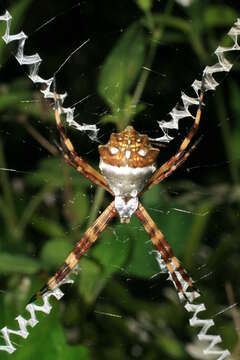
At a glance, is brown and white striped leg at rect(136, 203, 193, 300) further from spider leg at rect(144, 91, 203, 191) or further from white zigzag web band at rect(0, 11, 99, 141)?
white zigzag web band at rect(0, 11, 99, 141)

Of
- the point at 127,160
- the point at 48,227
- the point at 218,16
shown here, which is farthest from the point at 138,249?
the point at 218,16

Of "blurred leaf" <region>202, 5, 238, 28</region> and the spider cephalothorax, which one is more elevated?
"blurred leaf" <region>202, 5, 238, 28</region>

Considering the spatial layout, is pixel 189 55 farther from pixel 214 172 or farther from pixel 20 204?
pixel 20 204

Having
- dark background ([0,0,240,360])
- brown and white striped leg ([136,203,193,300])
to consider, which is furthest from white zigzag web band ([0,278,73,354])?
brown and white striped leg ([136,203,193,300])

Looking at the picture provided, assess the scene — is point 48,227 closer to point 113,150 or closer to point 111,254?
point 111,254

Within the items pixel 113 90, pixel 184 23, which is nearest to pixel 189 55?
pixel 184 23

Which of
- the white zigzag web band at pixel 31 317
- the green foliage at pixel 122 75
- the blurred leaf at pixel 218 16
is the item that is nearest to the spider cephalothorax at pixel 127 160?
the green foliage at pixel 122 75

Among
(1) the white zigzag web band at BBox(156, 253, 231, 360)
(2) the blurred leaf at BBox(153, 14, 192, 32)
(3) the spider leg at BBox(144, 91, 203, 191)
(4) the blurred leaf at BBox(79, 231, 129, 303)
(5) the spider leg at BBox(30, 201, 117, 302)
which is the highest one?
(2) the blurred leaf at BBox(153, 14, 192, 32)
